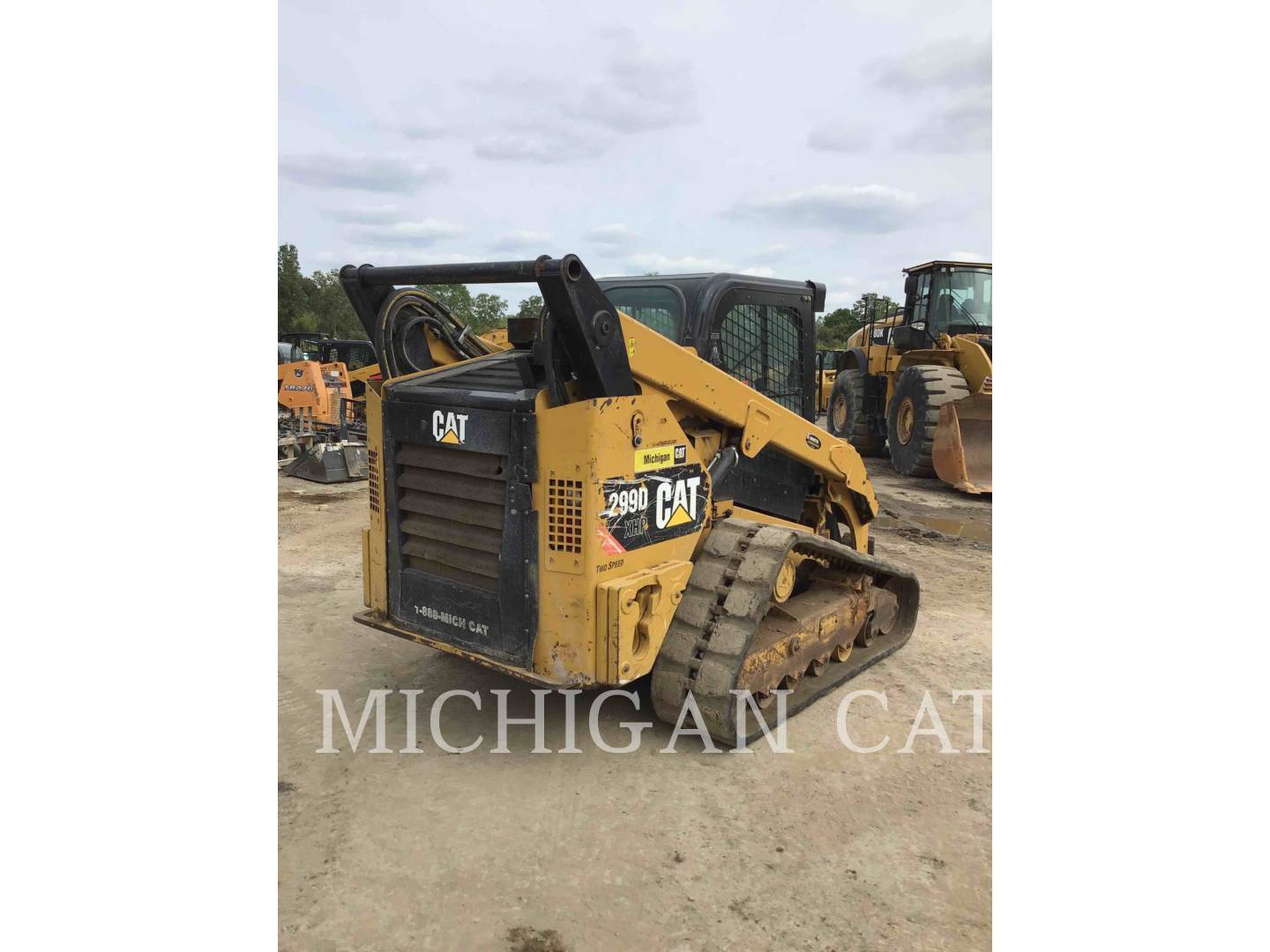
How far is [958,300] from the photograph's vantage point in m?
12.8

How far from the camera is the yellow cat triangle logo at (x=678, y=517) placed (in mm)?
4023

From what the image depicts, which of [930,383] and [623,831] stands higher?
[930,383]

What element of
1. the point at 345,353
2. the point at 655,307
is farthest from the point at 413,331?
the point at 345,353

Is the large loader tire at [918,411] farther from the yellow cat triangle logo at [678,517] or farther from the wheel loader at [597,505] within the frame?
the yellow cat triangle logo at [678,517]

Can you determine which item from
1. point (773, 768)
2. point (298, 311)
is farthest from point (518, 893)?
point (298, 311)

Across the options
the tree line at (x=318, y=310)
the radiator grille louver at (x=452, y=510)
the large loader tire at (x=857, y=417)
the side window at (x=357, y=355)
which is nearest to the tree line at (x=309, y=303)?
the tree line at (x=318, y=310)

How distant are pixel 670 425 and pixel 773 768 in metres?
A: 1.59

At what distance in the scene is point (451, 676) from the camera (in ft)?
15.9

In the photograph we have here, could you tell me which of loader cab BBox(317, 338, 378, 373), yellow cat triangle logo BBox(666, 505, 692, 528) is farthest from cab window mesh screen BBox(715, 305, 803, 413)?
loader cab BBox(317, 338, 378, 373)

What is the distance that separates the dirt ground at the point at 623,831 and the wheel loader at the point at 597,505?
0.37 meters

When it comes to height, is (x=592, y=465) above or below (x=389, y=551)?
above

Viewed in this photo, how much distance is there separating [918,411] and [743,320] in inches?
279

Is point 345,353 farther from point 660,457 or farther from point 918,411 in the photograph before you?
point 660,457

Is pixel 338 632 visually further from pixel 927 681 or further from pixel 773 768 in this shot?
pixel 927 681
